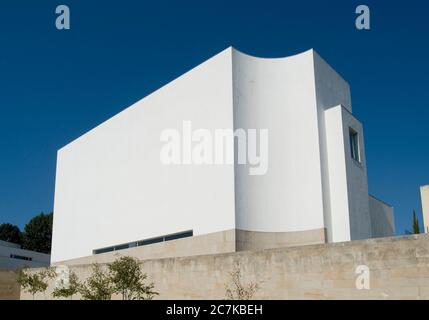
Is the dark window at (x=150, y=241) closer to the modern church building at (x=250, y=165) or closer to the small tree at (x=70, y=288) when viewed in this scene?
the modern church building at (x=250, y=165)

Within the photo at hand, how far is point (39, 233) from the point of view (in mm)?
72938

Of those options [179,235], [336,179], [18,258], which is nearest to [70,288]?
[179,235]

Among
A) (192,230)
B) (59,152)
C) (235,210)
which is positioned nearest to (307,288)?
(235,210)

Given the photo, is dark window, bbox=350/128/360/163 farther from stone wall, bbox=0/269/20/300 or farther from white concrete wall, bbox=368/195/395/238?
stone wall, bbox=0/269/20/300

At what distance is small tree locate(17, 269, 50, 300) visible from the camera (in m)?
28.7

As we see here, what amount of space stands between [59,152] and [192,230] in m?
22.8

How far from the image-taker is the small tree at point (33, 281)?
94.3ft

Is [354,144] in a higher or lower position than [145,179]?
higher

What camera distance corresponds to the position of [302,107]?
24469mm

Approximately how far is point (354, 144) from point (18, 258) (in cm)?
4613

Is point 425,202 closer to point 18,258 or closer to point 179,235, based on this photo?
point 179,235

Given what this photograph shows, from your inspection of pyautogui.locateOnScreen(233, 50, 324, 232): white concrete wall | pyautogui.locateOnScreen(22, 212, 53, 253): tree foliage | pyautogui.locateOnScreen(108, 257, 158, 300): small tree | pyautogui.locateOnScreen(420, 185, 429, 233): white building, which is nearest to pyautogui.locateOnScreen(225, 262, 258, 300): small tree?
pyautogui.locateOnScreen(108, 257, 158, 300): small tree

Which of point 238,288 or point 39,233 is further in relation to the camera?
point 39,233

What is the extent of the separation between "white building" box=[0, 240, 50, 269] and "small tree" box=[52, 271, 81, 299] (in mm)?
24932
